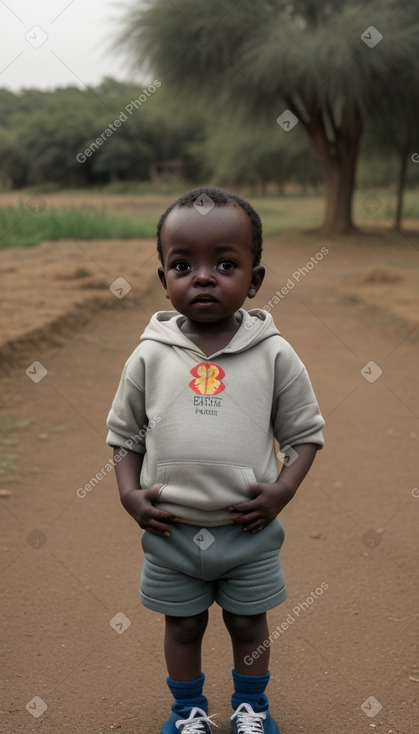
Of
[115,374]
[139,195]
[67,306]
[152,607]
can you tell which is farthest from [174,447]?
[139,195]

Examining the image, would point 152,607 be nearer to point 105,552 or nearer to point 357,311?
point 105,552

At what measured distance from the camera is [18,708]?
220cm

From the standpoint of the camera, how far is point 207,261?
1.85m

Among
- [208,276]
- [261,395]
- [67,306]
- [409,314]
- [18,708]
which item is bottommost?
[67,306]

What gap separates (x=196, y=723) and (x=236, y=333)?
3.17ft

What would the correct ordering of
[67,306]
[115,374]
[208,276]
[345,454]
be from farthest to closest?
[67,306] < [115,374] < [345,454] < [208,276]

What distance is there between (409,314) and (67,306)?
3540 mm

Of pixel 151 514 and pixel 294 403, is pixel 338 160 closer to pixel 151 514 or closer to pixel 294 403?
pixel 294 403

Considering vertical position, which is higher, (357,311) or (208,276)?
(208,276)

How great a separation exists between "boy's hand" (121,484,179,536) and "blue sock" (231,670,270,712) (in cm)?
46
